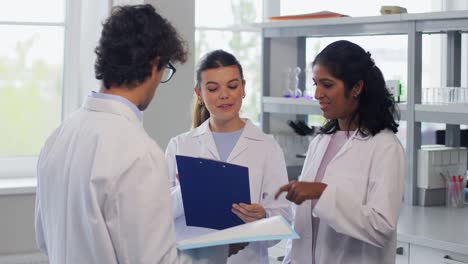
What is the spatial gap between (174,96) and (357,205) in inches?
66.6

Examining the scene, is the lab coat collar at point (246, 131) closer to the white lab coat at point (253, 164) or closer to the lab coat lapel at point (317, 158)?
the white lab coat at point (253, 164)

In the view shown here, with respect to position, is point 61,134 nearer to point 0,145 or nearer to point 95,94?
point 95,94

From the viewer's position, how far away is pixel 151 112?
354 centimetres

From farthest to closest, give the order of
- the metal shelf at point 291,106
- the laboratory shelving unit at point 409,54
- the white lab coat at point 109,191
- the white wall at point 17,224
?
the metal shelf at point 291,106
the white wall at point 17,224
the laboratory shelving unit at point 409,54
the white lab coat at point 109,191

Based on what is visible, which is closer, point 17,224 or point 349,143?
point 349,143

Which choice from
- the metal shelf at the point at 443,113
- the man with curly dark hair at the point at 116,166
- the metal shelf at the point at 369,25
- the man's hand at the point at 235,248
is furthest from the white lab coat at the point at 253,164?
the metal shelf at the point at 369,25

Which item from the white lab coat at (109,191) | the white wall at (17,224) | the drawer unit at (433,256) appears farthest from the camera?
the white wall at (17,224)

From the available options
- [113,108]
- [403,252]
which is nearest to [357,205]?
[113,108]

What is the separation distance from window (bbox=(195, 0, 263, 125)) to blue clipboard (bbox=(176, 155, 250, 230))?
7.01 ft

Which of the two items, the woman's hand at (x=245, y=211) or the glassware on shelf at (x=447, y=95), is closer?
the woman's hand at (x=245, y=211)

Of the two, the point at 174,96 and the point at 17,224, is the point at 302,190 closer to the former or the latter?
the point at 174,96

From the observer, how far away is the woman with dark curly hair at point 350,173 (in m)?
2.03

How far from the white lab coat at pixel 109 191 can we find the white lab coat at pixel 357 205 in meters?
0.58

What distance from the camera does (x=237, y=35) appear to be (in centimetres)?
438
